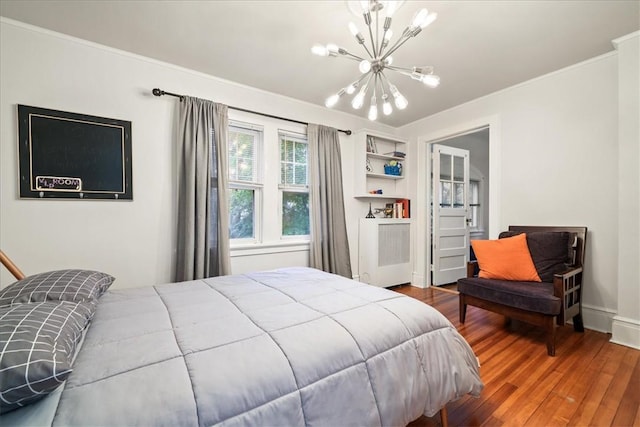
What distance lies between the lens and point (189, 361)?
869 mm

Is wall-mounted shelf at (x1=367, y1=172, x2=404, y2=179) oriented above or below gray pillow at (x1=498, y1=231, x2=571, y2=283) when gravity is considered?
above

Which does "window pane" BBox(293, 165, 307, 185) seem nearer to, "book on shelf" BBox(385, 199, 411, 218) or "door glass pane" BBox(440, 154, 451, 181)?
"book on shelf" BBox(385, 199, 411, 218)

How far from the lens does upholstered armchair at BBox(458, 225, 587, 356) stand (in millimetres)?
2117

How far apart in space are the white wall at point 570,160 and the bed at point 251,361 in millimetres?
2157

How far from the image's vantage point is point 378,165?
4.18 m

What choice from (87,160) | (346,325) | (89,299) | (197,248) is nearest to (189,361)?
(346,325)

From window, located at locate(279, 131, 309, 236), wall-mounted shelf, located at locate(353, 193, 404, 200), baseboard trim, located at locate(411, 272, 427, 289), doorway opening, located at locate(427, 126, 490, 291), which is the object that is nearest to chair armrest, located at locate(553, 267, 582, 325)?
doorway opening, located at locate(427, 126, 490, 291)

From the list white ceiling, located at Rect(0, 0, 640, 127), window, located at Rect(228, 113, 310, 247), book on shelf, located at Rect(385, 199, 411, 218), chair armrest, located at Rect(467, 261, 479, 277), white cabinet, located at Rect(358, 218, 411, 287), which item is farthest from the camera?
book on shelf, located at Rect(385, 199, 411, 218)

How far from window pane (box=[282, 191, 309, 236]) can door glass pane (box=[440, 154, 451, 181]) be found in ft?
7.09

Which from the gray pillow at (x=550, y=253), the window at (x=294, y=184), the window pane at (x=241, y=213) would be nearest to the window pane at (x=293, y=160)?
the window at (x=294, y=184)

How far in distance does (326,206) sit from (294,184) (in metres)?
0.49

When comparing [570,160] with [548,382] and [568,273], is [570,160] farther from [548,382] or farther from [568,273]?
[548,382]

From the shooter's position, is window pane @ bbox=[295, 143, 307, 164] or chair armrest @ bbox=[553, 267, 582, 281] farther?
window pane @ bbox=[295, 143, 307, 164]

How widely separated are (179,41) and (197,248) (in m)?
1.80
